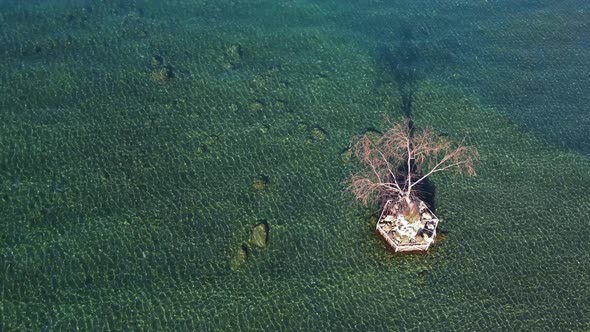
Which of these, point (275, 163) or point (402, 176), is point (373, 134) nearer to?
point (402, 176)

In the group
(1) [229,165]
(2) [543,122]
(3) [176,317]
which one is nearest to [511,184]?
(2) [543,122]

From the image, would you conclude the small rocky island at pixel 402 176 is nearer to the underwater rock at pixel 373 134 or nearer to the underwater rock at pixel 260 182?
the underwater rock at pixel 373 134

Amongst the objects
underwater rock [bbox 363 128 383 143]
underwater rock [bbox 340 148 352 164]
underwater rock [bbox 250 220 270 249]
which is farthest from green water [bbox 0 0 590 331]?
underwater rock [bbox 363 128 383 143]

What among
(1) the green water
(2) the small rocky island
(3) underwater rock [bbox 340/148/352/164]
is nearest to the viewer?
(1) the green water

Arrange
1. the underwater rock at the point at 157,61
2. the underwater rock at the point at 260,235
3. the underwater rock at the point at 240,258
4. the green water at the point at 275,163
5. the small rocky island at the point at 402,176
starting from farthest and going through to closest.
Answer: the underwater rock at the point at 157,61 → the underwater rock at the point at 260,235 → the small rocky island at the point at 402,176 → the underwater rock at the point at 240,258 → the green water at the point at 275,163

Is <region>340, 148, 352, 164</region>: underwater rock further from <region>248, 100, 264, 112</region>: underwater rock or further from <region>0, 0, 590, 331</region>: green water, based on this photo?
<region>248, 100, 264, 112</region>: underwater rock

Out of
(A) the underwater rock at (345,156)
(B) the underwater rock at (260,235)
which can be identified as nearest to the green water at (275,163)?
(B) the underwater rock at (260,235)

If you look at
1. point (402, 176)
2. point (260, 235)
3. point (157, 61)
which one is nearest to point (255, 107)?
point (157, 61)
